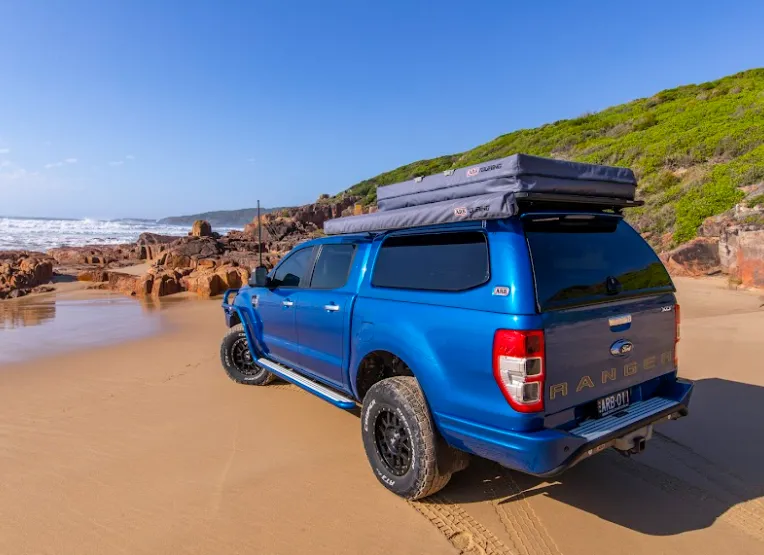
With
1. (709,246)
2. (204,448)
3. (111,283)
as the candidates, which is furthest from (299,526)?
(111,283)

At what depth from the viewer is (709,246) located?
1273cm

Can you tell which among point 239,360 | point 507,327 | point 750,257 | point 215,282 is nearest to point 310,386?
point 239,360

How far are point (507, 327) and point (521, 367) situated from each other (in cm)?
22

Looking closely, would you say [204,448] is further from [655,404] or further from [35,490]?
[655,404]

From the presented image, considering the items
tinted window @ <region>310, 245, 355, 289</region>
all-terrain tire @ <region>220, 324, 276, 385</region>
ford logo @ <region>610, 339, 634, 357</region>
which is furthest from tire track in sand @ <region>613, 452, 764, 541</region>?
all-terrain tire @ <region>220, 324, 276, 385</region>

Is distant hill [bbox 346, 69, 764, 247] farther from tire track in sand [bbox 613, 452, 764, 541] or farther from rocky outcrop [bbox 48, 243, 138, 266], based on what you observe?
rocky outcrop [bbox 48, 243, 138, 266]

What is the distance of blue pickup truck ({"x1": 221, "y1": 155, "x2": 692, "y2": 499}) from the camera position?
269 cm

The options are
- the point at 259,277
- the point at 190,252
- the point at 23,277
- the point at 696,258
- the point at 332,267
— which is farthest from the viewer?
the point at 190,252

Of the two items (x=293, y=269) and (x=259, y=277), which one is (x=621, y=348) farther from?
(x=259, y=277)

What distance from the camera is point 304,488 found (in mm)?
3520

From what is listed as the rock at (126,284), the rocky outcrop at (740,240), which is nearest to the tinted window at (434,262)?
the rocky outcrop at (740,240)

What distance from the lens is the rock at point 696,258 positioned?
41.4 feet

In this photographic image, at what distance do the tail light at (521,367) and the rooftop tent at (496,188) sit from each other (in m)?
0.73

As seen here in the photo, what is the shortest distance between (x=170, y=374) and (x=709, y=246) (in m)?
13.2
